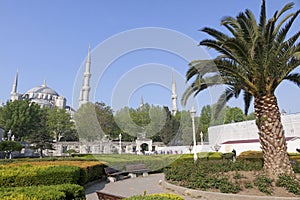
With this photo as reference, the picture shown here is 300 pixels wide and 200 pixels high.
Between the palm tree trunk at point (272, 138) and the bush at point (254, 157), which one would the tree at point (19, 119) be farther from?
the palm tree trunk at point (272, 138)

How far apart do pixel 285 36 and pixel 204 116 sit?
44.4 meters

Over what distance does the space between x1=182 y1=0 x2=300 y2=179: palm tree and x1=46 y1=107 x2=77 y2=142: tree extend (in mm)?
49758

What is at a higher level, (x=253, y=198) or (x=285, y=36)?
(x=285, y=36)

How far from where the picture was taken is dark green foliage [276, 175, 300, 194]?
702 centimetres

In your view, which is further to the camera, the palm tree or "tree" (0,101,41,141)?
"tree" (0,101,41,141)

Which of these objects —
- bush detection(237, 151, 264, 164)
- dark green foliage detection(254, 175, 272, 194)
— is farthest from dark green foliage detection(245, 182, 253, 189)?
bush detection(237, 151, 264, 164)

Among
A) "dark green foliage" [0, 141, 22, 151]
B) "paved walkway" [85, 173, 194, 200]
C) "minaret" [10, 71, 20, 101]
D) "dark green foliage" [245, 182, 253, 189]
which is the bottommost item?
"paved walkway" [85, 173, 194, 200]

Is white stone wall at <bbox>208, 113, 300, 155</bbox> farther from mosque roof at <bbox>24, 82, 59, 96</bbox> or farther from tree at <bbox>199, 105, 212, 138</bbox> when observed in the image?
mosque roof at <bbox>24, 82, 59, 96</bbox>

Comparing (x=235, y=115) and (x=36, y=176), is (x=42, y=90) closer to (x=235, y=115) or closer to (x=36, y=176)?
(x=235, y=115)

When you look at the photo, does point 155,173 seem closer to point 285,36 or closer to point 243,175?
point 243,175

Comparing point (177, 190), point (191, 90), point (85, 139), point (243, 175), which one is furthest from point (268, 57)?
point (85, 139)

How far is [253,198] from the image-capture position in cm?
659

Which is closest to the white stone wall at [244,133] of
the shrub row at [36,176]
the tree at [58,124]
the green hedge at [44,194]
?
the shrub row at [36,176]

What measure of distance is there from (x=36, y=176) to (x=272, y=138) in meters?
7.91
